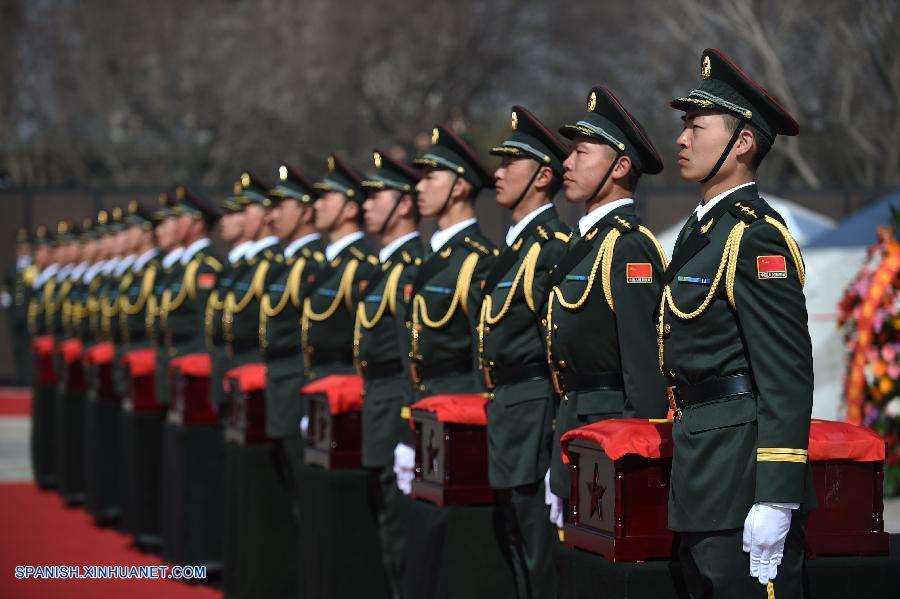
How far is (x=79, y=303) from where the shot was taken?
14.3 metres

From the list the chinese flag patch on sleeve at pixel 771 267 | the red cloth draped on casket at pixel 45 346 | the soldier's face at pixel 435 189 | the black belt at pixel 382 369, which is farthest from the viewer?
the red cloth draped on casket at pixel 45 346

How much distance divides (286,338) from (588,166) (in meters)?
3.42

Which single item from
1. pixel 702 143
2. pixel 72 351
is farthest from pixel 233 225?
pixel 702 143

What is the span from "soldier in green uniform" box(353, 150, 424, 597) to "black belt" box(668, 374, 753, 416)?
2.50m

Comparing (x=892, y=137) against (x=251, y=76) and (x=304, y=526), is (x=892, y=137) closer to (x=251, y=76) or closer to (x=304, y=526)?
(x=251, y=76)

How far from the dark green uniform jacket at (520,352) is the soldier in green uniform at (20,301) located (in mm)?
15429

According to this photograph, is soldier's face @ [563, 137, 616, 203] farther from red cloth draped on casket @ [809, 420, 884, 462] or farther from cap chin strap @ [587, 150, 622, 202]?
red cloth draped on casket @ [809, 420, 884, 462]

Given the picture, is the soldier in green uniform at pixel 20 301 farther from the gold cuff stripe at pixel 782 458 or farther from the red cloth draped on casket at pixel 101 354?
the gold cuff stripe at pixel 782 458

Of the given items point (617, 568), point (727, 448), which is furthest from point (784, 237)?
point (617, 568)

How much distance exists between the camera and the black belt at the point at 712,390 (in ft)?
14.5

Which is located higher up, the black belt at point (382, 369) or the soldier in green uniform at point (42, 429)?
the black belt at point (382, 369)

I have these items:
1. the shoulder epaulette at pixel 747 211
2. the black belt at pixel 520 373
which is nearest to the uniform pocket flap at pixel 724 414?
the shoulder epaulette at pixel 747 211

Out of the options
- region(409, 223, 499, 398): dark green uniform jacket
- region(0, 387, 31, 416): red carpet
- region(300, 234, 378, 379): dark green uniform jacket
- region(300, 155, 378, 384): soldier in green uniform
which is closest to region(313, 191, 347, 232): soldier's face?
region(300, 155, 378, 384): soldier in green uniform

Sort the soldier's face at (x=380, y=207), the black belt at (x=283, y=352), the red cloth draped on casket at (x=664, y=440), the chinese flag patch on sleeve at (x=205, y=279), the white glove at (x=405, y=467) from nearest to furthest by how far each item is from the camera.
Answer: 1. the red cloth draped on casket at (x=664, y=440)
2. the white glove at (x=405, y=467)
3. the soldier's face at (x=380, y=207)
4. the black belt at (x=283, y=352)
5. the chinese flag patch on sleeve at (x=205, y=279)
